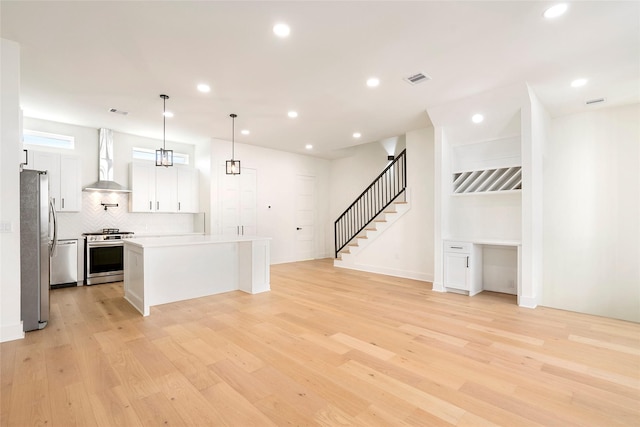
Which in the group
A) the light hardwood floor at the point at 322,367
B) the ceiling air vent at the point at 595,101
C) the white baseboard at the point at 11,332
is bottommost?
the light hardwood floor at the point at 322,367

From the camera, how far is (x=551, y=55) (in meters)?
3.31

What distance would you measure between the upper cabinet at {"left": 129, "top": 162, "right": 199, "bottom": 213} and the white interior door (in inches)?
112

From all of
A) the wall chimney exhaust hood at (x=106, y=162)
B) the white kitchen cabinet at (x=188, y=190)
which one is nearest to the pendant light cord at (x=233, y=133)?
the white kitchen cabinet at (x=188, y=190)

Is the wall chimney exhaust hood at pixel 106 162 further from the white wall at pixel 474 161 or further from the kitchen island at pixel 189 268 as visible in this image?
the white wall at pixel 474 161

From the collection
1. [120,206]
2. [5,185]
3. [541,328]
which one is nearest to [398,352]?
[541,328]

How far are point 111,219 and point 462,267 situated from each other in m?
7.06

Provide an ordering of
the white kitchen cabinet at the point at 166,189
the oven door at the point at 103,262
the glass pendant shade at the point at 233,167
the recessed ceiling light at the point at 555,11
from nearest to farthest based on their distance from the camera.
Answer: the recessed ceiling light at the point at 555,11, the glass pendant shade at the point at 233,167, the oven door at the point at 103,262, the white kitchen cabinet at the point at 166,189

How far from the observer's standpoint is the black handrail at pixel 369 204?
7.58 metres

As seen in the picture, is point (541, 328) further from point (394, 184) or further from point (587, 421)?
point (394, 184)

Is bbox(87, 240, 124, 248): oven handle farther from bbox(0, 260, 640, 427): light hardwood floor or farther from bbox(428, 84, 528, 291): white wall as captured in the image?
bbox(428, 84, 528, 291): white wall

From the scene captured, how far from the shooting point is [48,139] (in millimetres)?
5742

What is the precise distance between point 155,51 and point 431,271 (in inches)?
224

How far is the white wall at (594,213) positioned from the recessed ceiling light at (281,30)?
15.5 feet

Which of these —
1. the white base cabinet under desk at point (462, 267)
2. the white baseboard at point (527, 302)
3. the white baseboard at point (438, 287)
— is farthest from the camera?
the white baseboard at point (438, 287)
